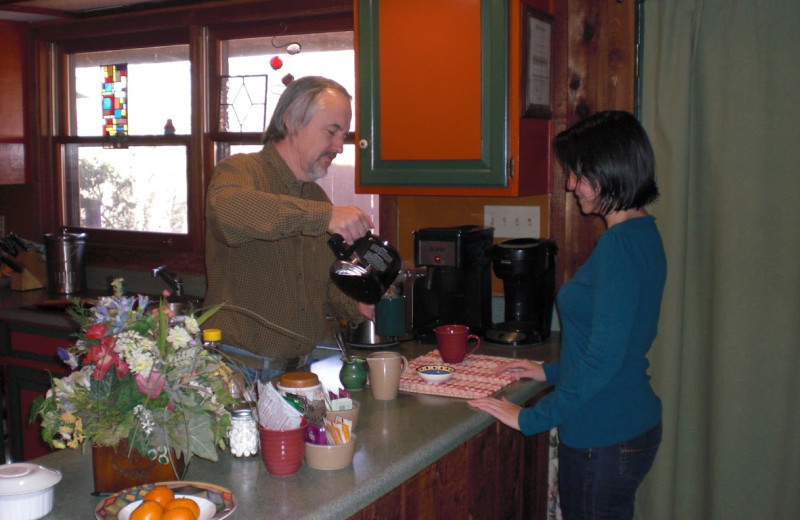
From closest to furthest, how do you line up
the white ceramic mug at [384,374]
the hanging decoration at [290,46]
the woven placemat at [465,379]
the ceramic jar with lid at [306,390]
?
→ the ceramic jar with lid at [306,390] < the white ceramic mug at [384,374] < the woven placemat at [465,379] < the hanging decoration at [290,46]

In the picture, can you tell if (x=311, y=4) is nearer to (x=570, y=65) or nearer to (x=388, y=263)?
(x=570, y=65)

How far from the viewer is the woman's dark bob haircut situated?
187cm

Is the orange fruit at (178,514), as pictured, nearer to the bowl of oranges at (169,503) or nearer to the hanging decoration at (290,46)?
the bowl of oranges at (169,503)

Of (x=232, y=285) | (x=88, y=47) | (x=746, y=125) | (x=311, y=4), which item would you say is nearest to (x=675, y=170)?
(x=746, y=125)

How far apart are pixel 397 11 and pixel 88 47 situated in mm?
2125

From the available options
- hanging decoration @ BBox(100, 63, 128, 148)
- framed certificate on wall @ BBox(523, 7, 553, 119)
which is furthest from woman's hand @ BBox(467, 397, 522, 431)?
hanging decoration @ BBox(100, 63, 128, 148)

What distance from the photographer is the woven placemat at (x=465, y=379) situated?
216cm

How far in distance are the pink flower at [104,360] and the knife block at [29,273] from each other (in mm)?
2997

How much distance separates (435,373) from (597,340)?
0.60 metres

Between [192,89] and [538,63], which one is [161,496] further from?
[192,89]

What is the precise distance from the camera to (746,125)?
2447mm

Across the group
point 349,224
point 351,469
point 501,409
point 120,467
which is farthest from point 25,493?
point 501,409

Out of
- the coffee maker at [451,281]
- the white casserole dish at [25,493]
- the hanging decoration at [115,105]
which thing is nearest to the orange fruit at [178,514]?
the white casserole dish at [25,493]

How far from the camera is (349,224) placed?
6.31 ft
